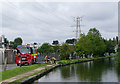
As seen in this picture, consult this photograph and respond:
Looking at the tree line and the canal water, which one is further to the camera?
the tree line

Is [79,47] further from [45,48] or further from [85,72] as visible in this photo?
[85,72]

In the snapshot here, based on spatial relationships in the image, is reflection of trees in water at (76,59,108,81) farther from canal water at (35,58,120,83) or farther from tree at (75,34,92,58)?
tree at (75,34,92,58)

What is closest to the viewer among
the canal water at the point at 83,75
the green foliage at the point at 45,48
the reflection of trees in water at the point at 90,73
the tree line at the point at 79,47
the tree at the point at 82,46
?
the canal water at the point at 83,75

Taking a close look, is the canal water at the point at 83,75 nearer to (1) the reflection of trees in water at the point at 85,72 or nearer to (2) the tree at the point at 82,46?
(1) the reflection of trees in water at the point at 85,72

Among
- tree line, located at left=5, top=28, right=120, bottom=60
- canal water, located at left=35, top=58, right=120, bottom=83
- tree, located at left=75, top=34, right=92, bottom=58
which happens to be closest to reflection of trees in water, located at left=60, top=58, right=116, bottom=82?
canal water, located at left=35, top=58, right=120, bottom=83

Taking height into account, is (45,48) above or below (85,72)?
above

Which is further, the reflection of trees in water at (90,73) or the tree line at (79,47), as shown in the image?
the tree line at (79,47)

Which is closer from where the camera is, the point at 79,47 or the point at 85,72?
the point at 85,72

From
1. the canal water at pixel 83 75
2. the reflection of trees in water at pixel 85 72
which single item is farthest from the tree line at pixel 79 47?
the canal water at pixel 83 75

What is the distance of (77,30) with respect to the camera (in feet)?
237

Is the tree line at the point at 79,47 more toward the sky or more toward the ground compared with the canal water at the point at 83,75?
more toward the sky

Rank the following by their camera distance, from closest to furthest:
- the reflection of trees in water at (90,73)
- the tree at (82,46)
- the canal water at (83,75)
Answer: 1. the canal water at (83,75)
2. the reflection of trees in water at (90,73)
3. the tree at (82,46)

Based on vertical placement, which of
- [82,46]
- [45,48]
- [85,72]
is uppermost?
[82,46]

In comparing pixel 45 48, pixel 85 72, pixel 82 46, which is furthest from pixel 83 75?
pixel 45 48
